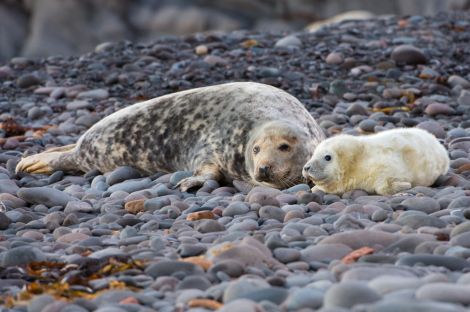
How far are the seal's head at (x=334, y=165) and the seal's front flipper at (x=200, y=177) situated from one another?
71 centimetres

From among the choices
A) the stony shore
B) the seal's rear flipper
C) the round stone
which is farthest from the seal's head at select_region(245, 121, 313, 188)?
the round stone

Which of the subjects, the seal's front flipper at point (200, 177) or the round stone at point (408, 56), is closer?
the seal's front flipper at point (200, 177)

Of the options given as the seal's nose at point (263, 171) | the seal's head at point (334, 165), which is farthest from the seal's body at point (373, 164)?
the seal's nose at point (263, 171)

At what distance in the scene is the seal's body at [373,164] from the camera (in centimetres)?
452

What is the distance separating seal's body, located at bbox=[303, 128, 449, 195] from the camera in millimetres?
4520

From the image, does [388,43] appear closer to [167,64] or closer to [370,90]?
[370,90]

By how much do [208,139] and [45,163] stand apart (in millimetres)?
1143

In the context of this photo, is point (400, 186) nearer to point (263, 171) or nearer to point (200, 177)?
point (263, 171)

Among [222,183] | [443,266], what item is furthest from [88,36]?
[443,266]

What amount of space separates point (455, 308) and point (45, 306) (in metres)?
1.22

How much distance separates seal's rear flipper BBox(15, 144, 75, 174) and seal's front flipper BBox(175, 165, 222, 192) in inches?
44.8

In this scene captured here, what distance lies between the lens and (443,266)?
10.2 ft

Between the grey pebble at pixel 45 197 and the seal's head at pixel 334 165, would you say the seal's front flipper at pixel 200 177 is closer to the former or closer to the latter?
the grey pebble at pixel 45 197

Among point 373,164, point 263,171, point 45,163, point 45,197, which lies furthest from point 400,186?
point 45,163
